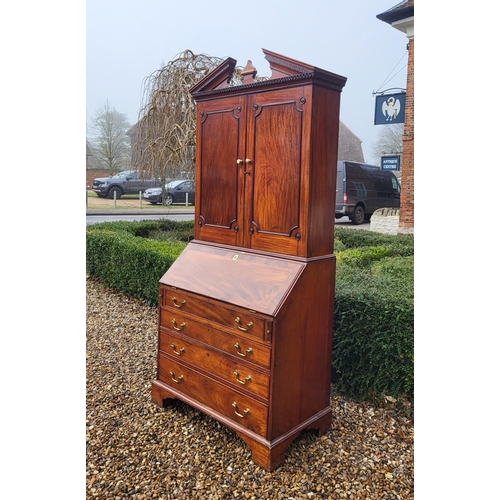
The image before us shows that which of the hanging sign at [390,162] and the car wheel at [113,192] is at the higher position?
the hanging sign at [390,162]

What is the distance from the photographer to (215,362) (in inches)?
104

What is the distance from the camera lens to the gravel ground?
2.23m

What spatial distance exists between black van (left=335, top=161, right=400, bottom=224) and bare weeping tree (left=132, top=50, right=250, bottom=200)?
6.76 metres

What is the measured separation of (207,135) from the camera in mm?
2832

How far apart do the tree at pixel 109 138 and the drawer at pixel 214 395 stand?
59.4 feet

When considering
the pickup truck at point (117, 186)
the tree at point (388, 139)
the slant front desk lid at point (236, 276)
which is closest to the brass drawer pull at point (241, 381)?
the slant front desk lid at point (236, 276)

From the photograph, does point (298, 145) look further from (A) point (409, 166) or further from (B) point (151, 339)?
(A) point (409, 166)

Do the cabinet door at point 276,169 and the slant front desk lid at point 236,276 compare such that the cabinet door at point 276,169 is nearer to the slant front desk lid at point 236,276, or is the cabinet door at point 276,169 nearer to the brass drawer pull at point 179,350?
the slant front desk lid at point 236,276

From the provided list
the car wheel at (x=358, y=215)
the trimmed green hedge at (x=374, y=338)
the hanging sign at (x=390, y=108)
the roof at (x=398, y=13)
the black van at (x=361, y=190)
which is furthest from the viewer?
the car wheel at (x=358, y=215)

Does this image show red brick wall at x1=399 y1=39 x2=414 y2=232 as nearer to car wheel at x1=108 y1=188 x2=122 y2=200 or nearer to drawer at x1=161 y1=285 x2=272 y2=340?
drawer at x1=161 y1=285 x2=272 y2=340

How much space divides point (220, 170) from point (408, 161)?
8561 mm

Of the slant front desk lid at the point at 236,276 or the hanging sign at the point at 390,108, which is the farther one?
the hanging sign at the point at 390,108

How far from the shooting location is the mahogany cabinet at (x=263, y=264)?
2.34 meters

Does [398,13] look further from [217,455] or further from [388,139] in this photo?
[388,139]
